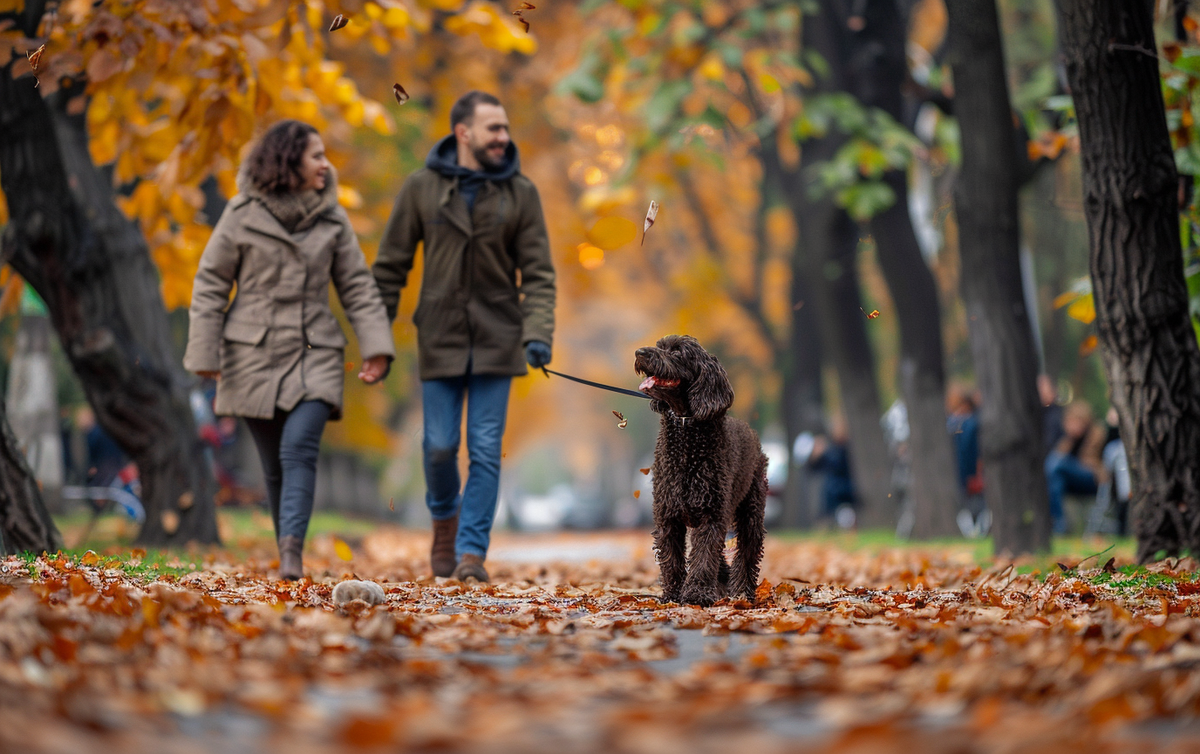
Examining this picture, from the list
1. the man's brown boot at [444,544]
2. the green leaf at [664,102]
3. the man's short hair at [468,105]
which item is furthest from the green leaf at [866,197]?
the man's brown boot at [444,544]

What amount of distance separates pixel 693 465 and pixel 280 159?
3.00 metres

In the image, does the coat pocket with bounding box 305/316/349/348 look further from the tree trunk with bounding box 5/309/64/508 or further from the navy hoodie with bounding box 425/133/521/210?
the tree trunk with bounding box 5/309/64/508

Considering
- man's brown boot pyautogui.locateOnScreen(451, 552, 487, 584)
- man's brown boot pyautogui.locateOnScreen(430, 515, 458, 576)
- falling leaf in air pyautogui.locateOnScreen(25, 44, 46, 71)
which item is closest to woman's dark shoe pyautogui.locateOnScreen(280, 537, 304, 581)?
man's brown boot pyautogui.locateOnScreen(451, 552, 487, 584)

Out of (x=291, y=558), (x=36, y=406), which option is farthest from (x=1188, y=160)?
(x=36, y=406)

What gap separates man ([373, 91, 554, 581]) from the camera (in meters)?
6.93

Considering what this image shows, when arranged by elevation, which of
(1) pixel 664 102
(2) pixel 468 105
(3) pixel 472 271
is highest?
(1) pixel 664 102

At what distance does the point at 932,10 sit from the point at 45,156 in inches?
626

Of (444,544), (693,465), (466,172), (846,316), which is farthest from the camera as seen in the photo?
(846,316)

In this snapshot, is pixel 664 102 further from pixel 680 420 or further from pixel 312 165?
pixel 680 420

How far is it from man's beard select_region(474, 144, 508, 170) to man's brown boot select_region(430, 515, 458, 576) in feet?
7.04

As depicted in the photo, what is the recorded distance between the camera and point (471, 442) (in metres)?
7.01

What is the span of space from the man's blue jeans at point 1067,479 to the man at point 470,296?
9.27 m

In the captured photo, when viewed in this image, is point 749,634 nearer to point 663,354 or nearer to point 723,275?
point 663,354

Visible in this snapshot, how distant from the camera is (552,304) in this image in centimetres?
706
